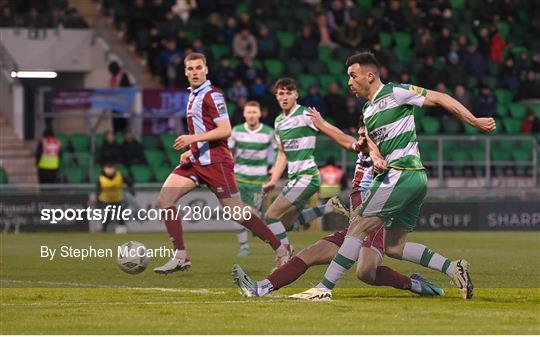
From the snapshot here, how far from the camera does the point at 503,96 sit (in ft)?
117

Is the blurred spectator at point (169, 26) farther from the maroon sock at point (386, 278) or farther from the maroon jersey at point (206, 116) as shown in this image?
the maroon sock at point (386, 278)

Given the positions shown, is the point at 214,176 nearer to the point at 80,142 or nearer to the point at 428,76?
the point at 80,142

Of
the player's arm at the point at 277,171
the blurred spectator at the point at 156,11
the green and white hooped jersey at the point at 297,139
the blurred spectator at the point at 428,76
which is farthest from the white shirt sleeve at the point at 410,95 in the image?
the blurred spectator at the point at 428,76

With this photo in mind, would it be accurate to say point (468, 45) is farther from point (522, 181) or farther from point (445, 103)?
point (445, 103)

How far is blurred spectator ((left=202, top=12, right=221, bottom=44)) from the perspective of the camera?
33.5 metres

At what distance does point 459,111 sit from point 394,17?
2435 centimetres

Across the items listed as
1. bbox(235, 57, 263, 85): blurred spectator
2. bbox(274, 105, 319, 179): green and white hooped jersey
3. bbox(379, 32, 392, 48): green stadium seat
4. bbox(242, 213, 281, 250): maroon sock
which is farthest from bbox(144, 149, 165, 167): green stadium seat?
bbox(242, 213, 281, 250): maroon sock

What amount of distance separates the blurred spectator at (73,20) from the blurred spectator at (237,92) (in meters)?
4.20

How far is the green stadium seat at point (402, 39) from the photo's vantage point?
3619cm

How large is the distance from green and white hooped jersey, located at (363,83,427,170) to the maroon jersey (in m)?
3.64

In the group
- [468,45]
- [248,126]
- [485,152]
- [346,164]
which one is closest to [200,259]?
[248,126]

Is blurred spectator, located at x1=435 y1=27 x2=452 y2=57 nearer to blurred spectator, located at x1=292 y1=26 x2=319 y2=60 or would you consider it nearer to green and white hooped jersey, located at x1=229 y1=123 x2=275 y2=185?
blurred spectator, located at x1=292 y1=26 x2=319 y2=60

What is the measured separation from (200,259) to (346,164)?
35.0 feet

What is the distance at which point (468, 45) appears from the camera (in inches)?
1432
